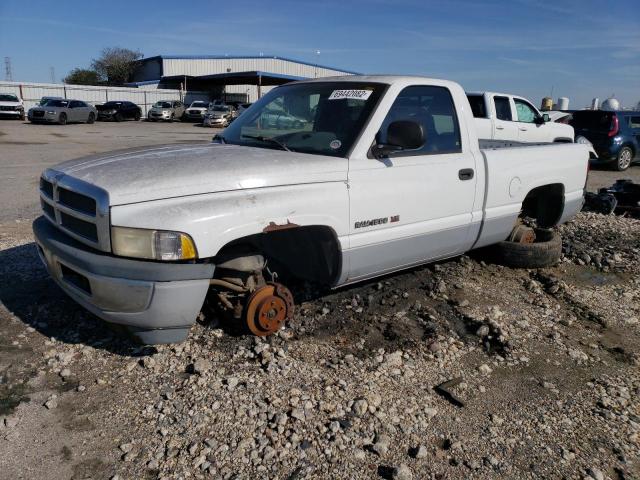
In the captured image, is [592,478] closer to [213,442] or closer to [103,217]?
[213,442]

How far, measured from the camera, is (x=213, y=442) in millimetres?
2744

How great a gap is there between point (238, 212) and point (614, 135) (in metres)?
14.8

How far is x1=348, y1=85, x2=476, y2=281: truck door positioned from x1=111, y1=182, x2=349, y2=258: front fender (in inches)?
7.7

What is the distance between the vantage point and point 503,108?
12.7 metres

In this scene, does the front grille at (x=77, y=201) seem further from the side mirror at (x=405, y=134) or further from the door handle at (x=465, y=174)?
the door handle at (x=465, y=174)

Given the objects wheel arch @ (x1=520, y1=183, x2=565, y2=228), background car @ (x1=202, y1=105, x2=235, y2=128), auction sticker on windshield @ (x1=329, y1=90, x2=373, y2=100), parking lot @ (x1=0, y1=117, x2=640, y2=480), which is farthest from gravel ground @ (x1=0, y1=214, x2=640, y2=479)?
background car @ (x1=202, y1=105, x2=235, y2=128)

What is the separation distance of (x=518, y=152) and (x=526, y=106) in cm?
933

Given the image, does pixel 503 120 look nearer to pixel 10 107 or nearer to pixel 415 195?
pixel 415 195

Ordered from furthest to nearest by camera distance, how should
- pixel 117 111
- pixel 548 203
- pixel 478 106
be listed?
1. pixel 117 111
2. pixel 478 106
3. pixel 548 203

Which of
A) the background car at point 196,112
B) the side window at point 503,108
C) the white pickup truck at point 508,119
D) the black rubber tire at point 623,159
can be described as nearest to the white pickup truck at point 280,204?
the white pickup truck at point 508,119

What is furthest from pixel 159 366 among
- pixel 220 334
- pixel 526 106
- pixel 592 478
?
pixel 526 106

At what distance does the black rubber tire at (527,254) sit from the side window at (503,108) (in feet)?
25.9

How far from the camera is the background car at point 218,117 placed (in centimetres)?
3616

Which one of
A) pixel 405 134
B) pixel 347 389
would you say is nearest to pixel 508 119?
pixel 405 134
